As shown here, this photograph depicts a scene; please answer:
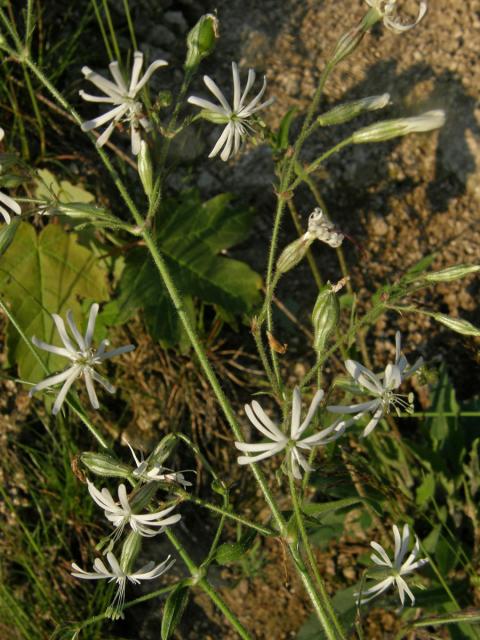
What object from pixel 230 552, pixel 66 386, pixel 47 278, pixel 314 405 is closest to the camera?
pixel 314 405

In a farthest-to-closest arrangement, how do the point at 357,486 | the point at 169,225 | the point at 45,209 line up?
the point at 169,225
the point at 357,486
the point at 45,209

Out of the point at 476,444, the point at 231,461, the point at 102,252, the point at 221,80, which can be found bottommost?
the point at 231,461

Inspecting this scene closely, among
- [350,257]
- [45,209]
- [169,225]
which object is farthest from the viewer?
[350,257]

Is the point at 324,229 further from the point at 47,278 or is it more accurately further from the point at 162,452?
the point at 47,278

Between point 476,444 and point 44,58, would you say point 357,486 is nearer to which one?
point 476,444

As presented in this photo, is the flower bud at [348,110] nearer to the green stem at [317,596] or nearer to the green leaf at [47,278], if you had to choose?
the green stem at [317,596]

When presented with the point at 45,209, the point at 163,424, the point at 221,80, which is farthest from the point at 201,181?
the point at 45,209

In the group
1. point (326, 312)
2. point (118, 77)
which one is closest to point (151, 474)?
point (326, 312)

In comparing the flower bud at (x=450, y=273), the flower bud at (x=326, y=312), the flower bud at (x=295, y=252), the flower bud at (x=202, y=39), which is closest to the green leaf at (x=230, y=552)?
the flower bud at (x=326, y=312)

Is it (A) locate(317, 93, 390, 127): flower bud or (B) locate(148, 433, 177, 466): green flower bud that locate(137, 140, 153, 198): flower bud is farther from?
(B) locate(148, 433, 177, 466): green flower bud
